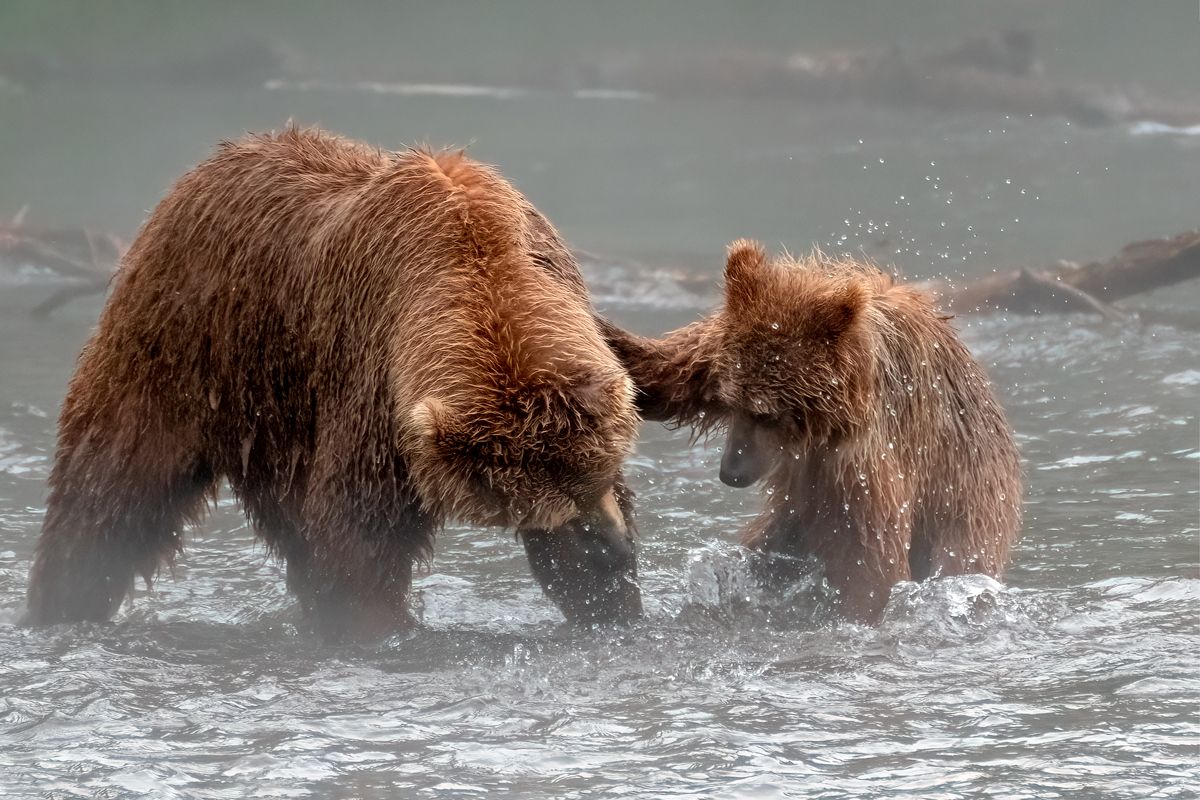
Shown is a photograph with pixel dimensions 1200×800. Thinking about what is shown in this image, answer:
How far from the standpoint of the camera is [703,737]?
5.05 meters

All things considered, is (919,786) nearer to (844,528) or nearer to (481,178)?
(844,528)

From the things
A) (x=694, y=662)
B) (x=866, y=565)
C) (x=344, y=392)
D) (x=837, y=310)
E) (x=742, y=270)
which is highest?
(x=742, y=270)

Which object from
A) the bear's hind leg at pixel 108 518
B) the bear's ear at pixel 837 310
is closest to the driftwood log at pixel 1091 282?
the bear's ear at pixel 837 310

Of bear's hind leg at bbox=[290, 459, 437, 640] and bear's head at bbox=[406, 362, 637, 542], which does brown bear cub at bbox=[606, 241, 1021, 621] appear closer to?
bear's head at bbox=[406, 362, 637, 542]

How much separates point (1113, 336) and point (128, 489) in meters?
7.30

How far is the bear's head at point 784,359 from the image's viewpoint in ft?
18.1

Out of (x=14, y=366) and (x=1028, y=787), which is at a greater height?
(x=14, y=366)

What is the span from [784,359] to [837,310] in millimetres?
254

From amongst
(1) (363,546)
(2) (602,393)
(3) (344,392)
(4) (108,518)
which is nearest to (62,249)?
(4) (108,518)

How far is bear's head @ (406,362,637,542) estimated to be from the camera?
480 cm

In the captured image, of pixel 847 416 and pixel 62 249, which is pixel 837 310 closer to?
pixel 847 416

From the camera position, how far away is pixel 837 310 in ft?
17.9

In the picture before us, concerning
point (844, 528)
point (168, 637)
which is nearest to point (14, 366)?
point (168, 637)

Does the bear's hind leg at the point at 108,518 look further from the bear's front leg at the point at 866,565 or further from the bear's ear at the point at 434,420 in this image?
the bear's front leg at the point at 866,565
